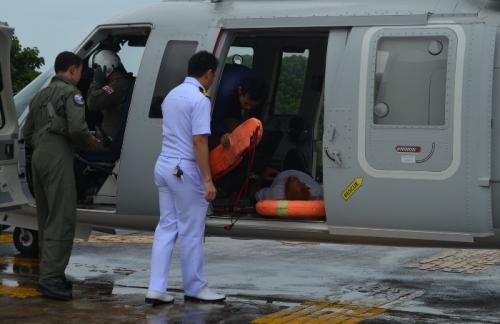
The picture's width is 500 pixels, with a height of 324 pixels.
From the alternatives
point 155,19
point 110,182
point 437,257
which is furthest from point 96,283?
point 437,257

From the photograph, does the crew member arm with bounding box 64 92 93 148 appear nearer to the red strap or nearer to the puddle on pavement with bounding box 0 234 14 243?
the red strap

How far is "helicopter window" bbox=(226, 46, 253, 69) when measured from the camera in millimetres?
9445

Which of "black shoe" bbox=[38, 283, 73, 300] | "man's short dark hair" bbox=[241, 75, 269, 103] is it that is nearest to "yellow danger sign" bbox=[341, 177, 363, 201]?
"man's short dark hair" bbox=[241, 75, 269, 103]

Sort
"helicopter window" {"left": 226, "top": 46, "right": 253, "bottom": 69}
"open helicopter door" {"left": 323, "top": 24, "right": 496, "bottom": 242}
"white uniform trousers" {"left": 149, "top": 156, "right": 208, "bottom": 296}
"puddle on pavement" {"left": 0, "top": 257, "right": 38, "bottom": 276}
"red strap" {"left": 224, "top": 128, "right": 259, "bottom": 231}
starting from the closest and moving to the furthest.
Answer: "open helicopter door" {"left": 323, "top": 24, "right": 496, "bottom": 242} → "white uniform trousers" {"left": 149, "top": 156, "right": 208, "bottom": 296} → "red strap" {"left": 224, "top": 128, "right": 259, "bottom": 231} → "helicopter window" {"left": 226, "top": 46, "right": 253, "bottom": 69} → "puddle on pavement" {"left": 0, "top": 257, "right": 38, "bottom": 276}

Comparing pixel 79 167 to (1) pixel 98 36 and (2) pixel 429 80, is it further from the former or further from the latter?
(2) pixel 429 80

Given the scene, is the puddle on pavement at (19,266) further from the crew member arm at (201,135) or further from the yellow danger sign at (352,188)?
the yellow danger sign at (352,188)

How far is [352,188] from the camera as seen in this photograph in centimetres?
763

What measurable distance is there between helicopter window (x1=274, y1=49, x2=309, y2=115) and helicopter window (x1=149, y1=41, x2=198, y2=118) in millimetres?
1726

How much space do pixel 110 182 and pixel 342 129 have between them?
2.87 m

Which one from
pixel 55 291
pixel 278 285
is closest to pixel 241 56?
pixel 278 285

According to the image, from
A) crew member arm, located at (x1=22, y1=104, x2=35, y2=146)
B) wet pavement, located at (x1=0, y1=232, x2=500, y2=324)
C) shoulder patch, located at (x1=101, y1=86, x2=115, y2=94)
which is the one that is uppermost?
shoulder patch, located at (x1=101, y1=86, x2=115, y2=94)

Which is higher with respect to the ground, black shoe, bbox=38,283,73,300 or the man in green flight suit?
the man in green flight suit

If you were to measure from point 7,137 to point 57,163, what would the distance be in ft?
3.49

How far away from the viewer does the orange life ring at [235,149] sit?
7793 mm
